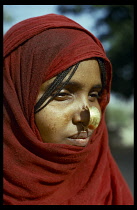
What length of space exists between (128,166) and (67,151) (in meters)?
6.55

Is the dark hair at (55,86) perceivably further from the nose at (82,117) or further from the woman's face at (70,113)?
the nose at (82,117)

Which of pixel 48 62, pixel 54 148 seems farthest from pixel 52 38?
pixel 54 148

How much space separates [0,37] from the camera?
1.58 m

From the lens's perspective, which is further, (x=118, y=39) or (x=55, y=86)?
(x=118, y=39)

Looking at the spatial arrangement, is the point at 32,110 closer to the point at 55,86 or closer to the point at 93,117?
the point at 55,86

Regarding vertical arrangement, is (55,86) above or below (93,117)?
above

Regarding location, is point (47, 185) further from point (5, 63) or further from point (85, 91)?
point (5, 63)

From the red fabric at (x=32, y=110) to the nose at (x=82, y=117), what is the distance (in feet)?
0.45

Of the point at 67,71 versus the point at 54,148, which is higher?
the point at 67,71

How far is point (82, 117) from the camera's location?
136cm

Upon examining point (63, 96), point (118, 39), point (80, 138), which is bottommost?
point (80, 138)

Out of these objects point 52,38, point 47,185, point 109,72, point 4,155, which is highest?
point 52,38

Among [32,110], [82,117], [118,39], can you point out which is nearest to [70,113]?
[82,117]

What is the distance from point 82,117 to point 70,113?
0.06m
